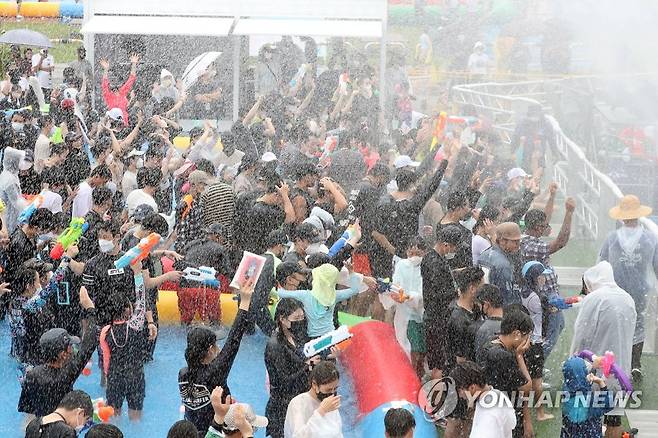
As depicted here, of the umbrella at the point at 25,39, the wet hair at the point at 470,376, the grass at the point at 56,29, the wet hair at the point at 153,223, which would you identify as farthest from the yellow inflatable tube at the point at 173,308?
the grass at the point at 56,29

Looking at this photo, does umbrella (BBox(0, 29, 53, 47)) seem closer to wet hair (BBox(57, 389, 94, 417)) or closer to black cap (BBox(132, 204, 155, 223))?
black cap (BBox(132, 204, 155, 223))

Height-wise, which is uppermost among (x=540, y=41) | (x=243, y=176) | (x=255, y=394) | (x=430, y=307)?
(x=540, y=41)

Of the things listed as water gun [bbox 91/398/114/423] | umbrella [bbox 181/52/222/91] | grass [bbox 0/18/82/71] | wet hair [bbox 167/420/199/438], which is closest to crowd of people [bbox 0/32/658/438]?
wet hair [bbox 167/420/199/438]

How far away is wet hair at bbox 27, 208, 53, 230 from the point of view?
8281 mm

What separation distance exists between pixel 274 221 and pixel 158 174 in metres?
1.35

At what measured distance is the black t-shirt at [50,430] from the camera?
515cm

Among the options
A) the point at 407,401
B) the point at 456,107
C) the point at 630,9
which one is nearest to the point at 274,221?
the point at 407,401

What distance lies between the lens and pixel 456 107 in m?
17.1

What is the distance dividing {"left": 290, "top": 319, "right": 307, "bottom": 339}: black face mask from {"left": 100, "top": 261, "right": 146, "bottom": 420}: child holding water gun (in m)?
1.25

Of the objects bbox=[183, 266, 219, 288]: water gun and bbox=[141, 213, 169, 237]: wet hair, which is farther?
bbox=[183, 266, 219, 288]: water gun

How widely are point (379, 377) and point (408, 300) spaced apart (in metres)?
0.65

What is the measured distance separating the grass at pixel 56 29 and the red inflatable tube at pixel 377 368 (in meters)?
18.0

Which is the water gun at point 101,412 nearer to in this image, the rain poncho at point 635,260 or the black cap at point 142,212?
the black cap at point 142,212

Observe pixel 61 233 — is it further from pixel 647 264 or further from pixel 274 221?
pixel 647 264
